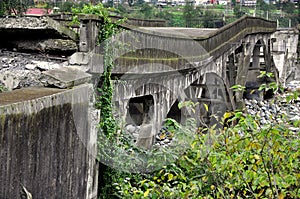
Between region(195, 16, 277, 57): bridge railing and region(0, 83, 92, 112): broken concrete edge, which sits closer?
region(0, 83, 92, 112): broken concrete edge

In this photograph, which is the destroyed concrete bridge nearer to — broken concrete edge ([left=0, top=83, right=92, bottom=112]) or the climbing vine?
broken concrete edge ([left=0, top=83, right=92, bottom=112])

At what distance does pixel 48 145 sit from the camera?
16.8ft

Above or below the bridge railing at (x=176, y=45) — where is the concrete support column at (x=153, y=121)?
below

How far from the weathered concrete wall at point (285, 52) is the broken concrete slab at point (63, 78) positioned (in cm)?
2421

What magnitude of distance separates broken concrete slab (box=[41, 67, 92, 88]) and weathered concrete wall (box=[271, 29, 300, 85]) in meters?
24.2

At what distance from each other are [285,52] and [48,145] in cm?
2798

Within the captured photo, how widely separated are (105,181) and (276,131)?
3626 mm

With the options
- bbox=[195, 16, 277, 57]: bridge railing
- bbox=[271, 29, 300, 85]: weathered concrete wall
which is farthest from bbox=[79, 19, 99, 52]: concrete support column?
bbox=[271, 29, 300, 85]: weathered concrete wall

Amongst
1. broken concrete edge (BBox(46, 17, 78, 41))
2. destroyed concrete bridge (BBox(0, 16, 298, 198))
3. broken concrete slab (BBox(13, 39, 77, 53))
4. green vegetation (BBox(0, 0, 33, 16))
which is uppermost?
green vegetation (BBox(0, 0, 33, 16))

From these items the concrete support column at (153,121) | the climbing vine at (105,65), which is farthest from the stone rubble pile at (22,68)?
the concrete support column at (153,121)

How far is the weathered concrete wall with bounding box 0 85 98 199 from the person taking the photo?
14.4 feet

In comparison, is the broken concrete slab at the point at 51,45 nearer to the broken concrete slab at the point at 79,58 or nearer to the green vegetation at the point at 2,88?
the broken concrete slab at the point at 79,58

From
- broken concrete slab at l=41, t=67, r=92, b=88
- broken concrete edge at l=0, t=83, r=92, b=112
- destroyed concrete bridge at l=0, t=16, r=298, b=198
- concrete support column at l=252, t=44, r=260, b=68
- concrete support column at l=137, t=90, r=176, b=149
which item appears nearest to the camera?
broken concrete edge at l=0, t=83, r=92, b=112

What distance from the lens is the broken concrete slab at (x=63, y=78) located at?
5.99m
